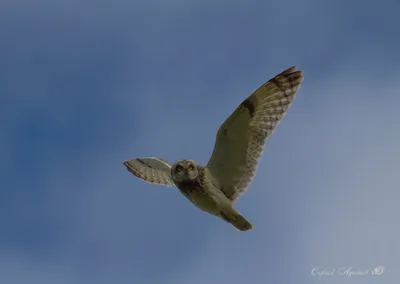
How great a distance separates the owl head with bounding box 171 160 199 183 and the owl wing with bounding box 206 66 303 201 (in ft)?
1.97

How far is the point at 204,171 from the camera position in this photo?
495 inches

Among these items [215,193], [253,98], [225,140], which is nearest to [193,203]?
[215,193]

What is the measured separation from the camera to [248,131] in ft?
40.9

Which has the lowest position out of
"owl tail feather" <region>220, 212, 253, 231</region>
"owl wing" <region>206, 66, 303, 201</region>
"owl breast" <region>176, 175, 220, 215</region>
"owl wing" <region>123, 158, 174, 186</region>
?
"owl tail feather" <region>220, 212, 253, 231</region>

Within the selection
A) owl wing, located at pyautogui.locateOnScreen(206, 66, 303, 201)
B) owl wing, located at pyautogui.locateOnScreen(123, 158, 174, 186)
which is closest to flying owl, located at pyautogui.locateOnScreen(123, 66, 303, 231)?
owl wing, located at pyautogui.locateOnScreen(206, 66, 303, 201)

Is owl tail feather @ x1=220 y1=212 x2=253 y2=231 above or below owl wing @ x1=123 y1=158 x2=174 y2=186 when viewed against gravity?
below

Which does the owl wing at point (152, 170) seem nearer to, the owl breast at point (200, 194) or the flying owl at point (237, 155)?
the flying owl at point (237, 155)

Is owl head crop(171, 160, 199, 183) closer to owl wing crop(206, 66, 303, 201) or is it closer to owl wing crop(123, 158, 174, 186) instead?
owl wing crop(206, 66, 303, 201)

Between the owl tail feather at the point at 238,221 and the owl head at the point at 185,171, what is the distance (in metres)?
0.86

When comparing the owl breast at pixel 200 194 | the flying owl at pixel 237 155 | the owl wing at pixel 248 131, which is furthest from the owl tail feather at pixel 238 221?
the owl wing at pixel 248 131

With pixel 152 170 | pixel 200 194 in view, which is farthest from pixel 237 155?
pixel 152 170

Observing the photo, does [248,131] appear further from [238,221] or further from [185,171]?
[238,221]

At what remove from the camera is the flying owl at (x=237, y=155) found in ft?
40.4

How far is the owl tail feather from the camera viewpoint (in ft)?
40.3
